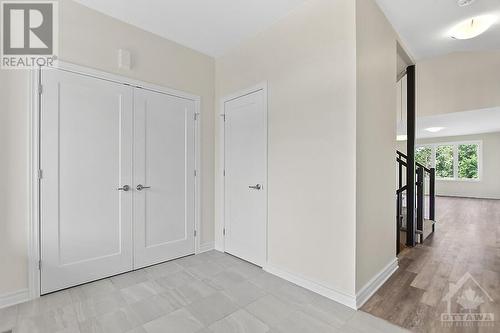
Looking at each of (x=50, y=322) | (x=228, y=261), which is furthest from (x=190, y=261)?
(x=50, y=322)

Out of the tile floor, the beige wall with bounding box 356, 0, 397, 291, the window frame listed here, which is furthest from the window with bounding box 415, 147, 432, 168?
the tile floor

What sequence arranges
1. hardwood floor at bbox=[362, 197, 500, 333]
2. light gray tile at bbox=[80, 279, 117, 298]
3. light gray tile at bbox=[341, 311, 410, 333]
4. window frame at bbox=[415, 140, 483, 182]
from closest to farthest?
light gray tile at bbox=[341, 311, 410, 333] < hardwood floor at bbox=[362, 197, 500, 333] < light gray tile at bbox=[80, 279, 117, 298] < window frame at bbox=[415, 140, 483, 182]

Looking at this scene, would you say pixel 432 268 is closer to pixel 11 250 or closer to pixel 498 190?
pixel 11 250

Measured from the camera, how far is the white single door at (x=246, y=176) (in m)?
2.89

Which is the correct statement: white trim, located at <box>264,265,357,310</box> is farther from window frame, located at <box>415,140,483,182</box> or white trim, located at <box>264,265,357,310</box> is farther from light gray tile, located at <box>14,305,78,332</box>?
window frame, located at <box>415,140,483,182</box>

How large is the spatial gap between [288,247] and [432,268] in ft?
5.92

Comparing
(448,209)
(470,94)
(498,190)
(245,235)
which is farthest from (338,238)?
(498,190)

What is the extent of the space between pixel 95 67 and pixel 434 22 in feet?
12.6

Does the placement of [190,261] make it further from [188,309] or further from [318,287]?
[318,287]

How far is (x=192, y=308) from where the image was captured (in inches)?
80.4

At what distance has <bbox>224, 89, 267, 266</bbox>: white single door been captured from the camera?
2.89 metres

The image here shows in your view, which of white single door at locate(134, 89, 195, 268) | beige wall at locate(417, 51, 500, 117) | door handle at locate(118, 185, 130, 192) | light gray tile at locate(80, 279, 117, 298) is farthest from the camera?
beige wall at locate(417, 51, 500, 117)

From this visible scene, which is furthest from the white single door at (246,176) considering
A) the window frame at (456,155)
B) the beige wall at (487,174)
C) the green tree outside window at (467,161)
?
the green tree outside window at (467,161)

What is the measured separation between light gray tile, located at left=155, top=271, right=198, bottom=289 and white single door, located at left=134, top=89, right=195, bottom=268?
17.8 inches
